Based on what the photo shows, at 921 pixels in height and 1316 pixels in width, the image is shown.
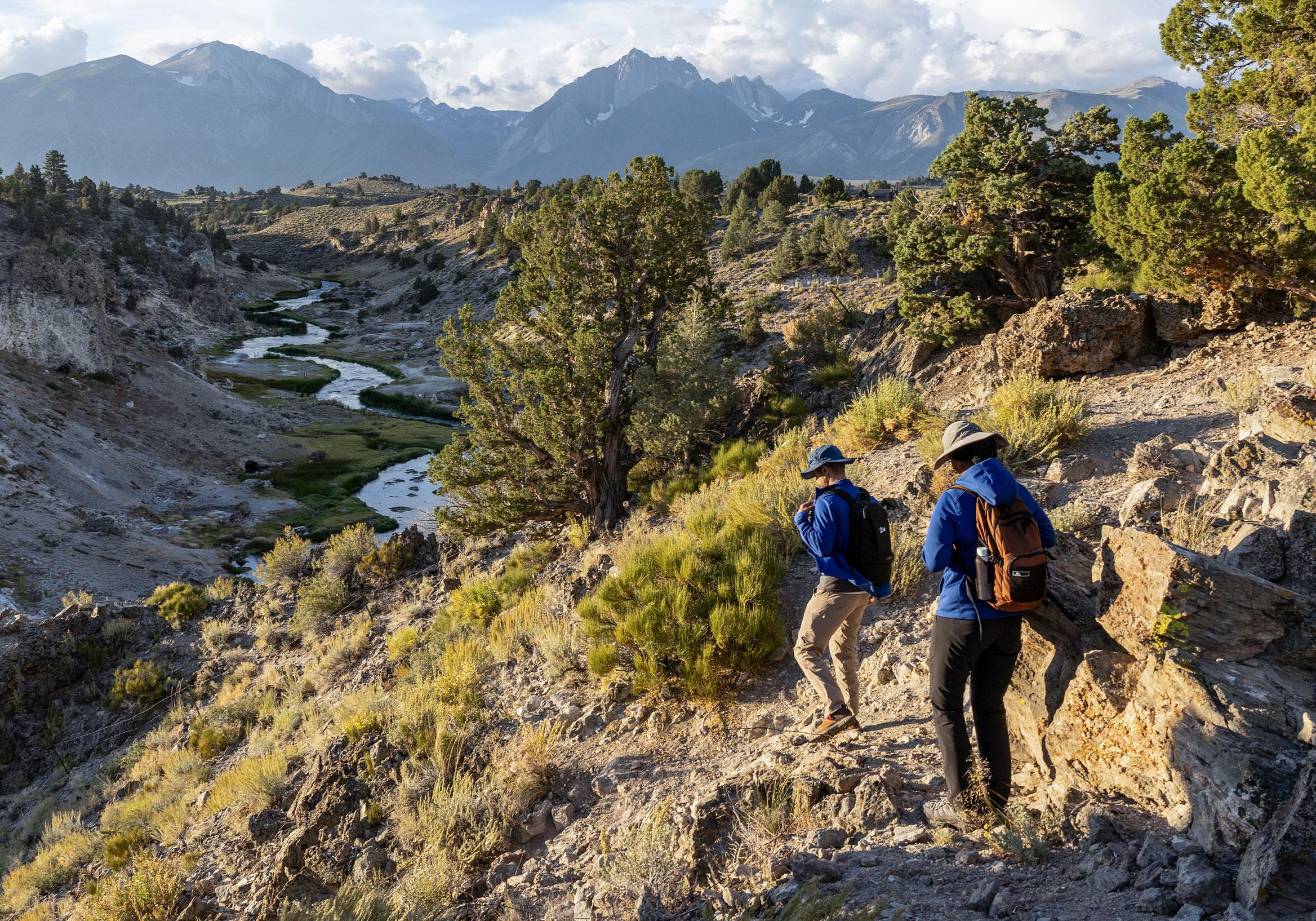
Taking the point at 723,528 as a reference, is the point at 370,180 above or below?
above

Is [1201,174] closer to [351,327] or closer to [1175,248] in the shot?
[1175,248]

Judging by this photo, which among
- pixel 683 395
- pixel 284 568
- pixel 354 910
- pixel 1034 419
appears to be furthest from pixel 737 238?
pixel 354 910

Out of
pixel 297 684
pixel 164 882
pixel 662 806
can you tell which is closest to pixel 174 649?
pixel 297 684

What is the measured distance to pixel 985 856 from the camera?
387 centimetres

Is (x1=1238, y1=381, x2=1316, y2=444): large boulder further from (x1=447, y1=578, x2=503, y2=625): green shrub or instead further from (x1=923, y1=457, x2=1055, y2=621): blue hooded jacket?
(x1=447, y1=578, x2=503, y2=625): green shrub

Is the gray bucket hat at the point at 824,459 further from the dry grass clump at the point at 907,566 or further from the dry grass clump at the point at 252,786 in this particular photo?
the dry grass clump at the point at 252,786

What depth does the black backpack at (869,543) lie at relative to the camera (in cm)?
527

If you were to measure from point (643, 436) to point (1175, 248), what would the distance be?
10.2 meters

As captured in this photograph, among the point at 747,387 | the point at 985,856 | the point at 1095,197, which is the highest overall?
the point at 1095,197

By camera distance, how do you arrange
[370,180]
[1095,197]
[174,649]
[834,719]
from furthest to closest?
[370,180] → [174,649] → [1095,197] → [834,719]

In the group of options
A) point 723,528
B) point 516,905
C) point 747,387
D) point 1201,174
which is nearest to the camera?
point 516,905

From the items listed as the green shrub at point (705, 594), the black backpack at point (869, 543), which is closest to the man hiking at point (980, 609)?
→ the black backpack at point (869, 543)

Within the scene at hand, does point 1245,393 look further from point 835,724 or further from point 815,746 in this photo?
point 815,746

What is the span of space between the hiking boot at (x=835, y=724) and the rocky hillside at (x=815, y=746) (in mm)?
103
